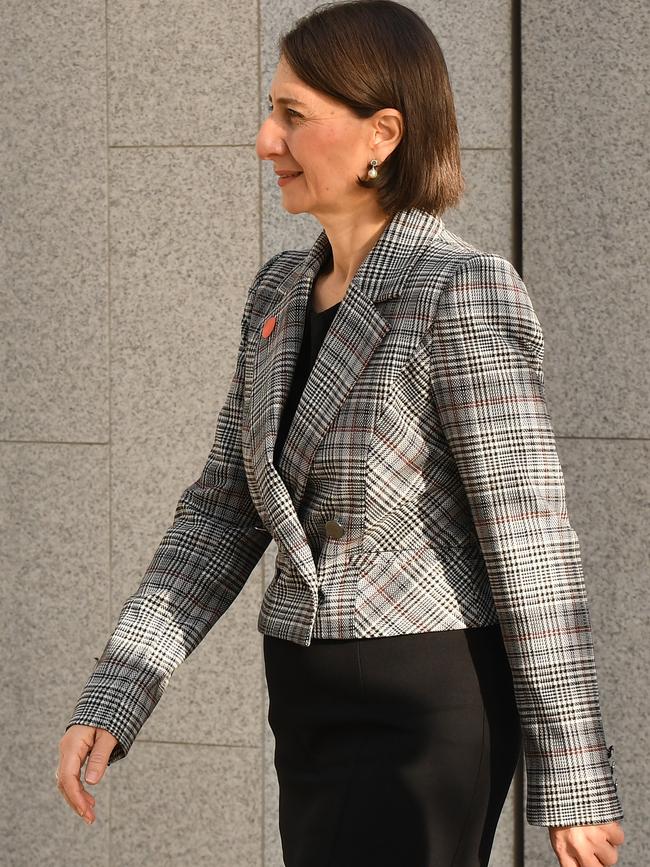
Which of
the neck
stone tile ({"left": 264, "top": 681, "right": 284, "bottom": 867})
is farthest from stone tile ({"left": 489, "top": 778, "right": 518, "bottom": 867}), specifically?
the neck

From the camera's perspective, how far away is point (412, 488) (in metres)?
1.82

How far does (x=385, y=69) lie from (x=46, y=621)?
234cm

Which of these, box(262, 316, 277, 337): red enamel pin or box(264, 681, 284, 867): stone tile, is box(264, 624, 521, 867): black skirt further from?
box(264, 681, 284, 867): stone tile

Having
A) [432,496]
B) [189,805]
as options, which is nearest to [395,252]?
[432,496]

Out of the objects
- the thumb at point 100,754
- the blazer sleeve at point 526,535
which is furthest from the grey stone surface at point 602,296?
the thumb at point 100,754

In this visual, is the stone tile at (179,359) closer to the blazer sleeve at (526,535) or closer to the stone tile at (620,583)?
the stone tile at (620,583)

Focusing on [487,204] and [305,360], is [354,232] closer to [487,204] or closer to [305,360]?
[305,360]

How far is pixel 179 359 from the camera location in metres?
3.52

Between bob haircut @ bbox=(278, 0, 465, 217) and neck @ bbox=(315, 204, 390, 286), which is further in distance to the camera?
neck @ bbox=(315, 204, 390, 286)

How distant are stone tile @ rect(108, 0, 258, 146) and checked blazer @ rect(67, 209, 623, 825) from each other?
63.8 inches

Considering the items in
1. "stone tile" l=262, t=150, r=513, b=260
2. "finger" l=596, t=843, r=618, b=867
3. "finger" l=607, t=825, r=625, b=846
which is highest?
"stone tile" l=262, t=150, r=513, b=260

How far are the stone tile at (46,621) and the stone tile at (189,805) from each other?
12 centimetres

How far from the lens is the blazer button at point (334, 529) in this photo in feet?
6.04

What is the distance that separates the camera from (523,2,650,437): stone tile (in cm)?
321
